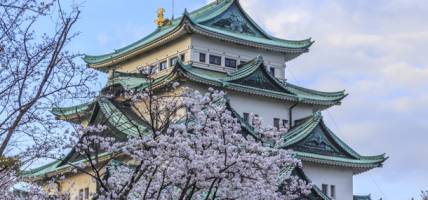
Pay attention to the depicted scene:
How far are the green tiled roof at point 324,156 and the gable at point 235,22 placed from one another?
22.9 ft

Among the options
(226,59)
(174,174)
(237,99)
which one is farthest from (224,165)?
(226,59)

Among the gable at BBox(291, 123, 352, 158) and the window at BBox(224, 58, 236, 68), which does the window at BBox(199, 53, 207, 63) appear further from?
the gable at BBox(291, 123, 352, 158)

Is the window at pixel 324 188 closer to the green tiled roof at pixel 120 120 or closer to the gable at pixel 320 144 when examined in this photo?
the gable at pixel 320 144

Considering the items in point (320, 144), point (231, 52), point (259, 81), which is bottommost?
point (320, 144)

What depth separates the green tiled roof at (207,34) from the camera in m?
43.9

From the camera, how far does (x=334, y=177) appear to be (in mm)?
44906

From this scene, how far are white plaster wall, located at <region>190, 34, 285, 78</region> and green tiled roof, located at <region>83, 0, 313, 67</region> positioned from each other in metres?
0.64

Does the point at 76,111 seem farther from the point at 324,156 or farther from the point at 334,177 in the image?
the point at 334,177

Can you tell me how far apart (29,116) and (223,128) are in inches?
254

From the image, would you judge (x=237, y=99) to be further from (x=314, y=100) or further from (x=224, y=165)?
(x=224, y=165)

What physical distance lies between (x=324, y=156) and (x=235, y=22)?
9872mm

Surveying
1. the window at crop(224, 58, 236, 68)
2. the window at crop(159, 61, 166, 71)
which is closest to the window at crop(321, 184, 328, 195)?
the window at crop(224, 58, 236, 68)

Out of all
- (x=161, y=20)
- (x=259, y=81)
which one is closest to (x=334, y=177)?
(x=259, y=81)

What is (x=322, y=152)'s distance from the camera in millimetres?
43469
